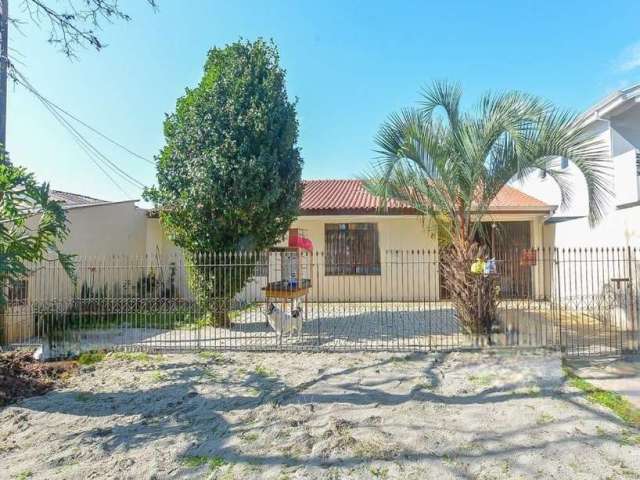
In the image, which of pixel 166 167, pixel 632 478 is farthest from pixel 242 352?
pixel 632 478

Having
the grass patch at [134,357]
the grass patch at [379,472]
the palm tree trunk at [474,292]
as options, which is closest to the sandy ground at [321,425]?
the grass patch at [379,472]

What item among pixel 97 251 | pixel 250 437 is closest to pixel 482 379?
pixel 250 437

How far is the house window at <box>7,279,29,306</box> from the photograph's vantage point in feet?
25.1

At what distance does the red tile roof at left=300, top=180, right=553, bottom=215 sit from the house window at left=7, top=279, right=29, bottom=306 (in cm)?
740

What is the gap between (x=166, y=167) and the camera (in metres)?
8.52

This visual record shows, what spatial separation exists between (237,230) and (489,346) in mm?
5662

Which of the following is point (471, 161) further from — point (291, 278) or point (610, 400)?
point (291, 278)

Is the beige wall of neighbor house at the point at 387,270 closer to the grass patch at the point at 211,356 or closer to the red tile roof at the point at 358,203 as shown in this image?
the red tile roof at the point at 358,203

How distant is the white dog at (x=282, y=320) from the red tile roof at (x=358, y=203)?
183 inches

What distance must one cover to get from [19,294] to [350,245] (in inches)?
365

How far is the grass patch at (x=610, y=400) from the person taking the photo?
4098 mm

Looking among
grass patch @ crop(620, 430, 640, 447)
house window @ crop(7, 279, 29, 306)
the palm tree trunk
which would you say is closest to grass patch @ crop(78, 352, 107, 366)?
house window @ crop(7, 279, 29, 306)

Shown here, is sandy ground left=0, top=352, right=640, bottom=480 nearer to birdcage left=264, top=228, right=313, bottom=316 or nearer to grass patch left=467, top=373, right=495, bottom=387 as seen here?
grass patch left=467, top=373, right=495, bottom=387

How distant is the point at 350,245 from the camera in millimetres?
13359
